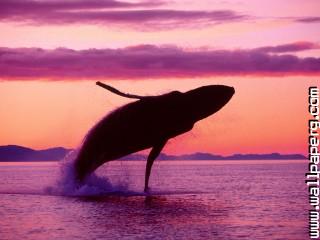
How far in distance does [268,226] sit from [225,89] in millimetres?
6221

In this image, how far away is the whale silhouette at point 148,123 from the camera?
30516 millimetres

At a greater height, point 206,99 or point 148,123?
point 206,99

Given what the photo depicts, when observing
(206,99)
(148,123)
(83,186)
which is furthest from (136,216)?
(83,186)

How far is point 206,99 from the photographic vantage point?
30.4 metres

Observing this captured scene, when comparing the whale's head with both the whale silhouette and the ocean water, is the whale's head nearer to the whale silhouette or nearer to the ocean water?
the whale silhouette

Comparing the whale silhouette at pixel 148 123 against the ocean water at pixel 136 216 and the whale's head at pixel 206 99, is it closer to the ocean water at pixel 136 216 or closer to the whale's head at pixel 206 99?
the whale's head at pixel 206 99

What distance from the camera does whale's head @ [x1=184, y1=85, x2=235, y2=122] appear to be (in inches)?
1170

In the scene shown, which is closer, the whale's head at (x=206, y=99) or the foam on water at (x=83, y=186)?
the whale's head at (x=206, y=99)

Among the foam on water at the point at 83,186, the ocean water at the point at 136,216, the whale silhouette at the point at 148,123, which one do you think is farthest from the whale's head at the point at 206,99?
the foam on water at the point at 83,186

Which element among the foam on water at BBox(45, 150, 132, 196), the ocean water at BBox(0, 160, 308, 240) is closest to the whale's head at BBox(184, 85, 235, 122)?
the ocean water at BBox(0, 160, 308, 240)

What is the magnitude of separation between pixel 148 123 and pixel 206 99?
3.51 m

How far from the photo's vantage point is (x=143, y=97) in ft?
104

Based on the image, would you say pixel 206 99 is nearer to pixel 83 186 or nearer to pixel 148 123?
pixel 148 123

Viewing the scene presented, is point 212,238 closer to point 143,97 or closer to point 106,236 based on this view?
point 106,236
